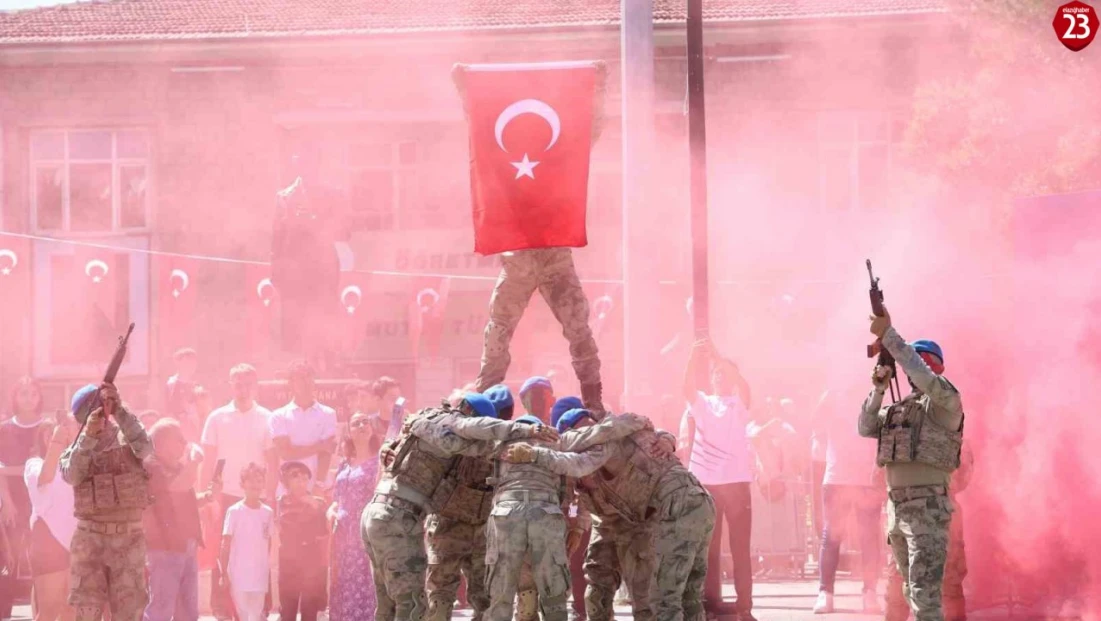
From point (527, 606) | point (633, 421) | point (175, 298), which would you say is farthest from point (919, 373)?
point (175, 298)

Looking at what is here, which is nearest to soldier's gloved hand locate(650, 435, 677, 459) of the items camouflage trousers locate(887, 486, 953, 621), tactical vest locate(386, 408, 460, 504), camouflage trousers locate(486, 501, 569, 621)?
camouflage trousers locate(486, 501, 569, 621)

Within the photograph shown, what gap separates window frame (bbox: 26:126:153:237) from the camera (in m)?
26.7

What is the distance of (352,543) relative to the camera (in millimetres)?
11539

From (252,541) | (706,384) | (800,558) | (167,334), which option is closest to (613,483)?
(706,384)

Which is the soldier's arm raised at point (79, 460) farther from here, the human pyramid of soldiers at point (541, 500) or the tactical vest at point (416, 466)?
the tactical vest at point (416, 466)

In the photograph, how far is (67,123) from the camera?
26547mm

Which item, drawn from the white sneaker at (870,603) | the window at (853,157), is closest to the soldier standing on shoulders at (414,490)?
the white sneaker at (870,603)

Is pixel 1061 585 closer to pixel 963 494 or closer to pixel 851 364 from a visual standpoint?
pixel 963 494

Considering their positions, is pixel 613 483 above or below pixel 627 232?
below

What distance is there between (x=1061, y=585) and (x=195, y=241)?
17465 millimetres

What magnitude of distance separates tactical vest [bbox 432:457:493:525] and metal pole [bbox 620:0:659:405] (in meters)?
2.63

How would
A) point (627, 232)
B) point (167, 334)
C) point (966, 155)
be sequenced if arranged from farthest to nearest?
1. point (167, 334)
2. point (966, 155)
3. point (627, 232)

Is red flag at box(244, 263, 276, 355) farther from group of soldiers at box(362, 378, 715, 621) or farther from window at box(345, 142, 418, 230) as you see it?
group of soldiers at box(362, 378, 715, 621)

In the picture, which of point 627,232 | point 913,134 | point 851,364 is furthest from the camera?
point 913,134
